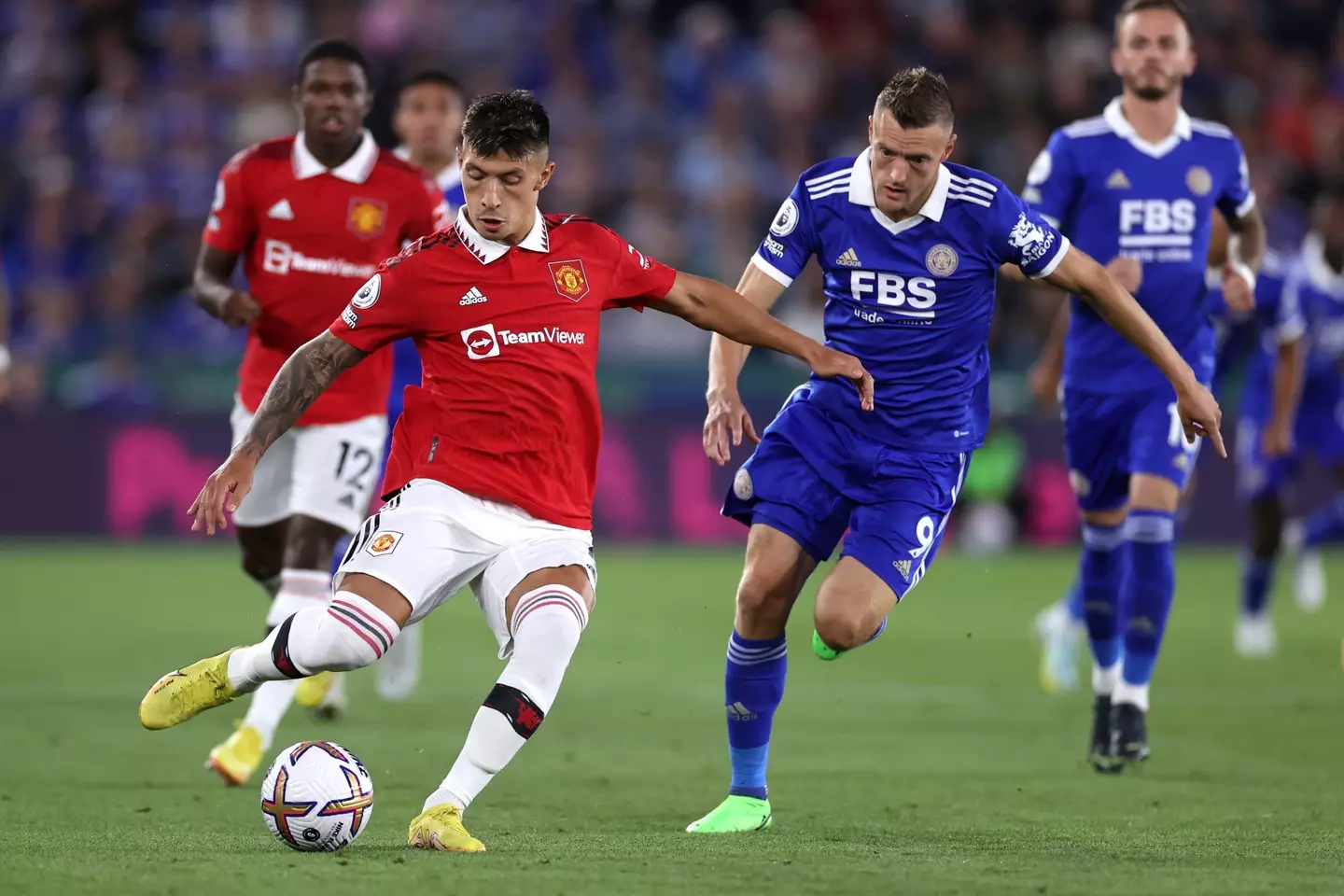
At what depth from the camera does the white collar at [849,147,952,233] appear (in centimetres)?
672

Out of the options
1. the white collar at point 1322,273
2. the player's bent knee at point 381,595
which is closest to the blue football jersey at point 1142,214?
the player's bent knee at point 381,595

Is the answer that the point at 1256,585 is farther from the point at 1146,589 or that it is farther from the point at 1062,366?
the point at 1146,589

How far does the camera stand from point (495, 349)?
20.2 ft

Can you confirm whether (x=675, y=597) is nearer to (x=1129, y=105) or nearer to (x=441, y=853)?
(x=1129, y=105)

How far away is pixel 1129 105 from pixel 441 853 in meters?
4.82

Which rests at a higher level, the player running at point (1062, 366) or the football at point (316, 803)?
the player running at point (1062, 366)

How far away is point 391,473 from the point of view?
632 centimetres

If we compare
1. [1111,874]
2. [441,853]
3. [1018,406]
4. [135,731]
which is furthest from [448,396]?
[1018,406]

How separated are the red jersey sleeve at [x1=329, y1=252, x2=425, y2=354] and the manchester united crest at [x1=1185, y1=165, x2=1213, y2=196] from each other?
12.9 feet

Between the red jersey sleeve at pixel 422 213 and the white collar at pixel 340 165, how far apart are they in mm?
212

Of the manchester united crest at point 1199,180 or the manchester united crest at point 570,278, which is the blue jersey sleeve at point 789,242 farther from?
the manchester united crest at point 1199,180

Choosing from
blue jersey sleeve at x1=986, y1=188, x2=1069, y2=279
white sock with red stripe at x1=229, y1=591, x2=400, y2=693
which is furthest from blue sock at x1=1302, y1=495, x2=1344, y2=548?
white sock with red stripe at x1=229, y1=591, x2=400, y2=693

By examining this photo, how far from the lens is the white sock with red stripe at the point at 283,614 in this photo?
780 centimetres

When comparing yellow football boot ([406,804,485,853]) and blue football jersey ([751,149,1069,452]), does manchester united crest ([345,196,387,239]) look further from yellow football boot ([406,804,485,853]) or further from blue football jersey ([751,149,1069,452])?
yellow football boot ([406,804,485,853])
